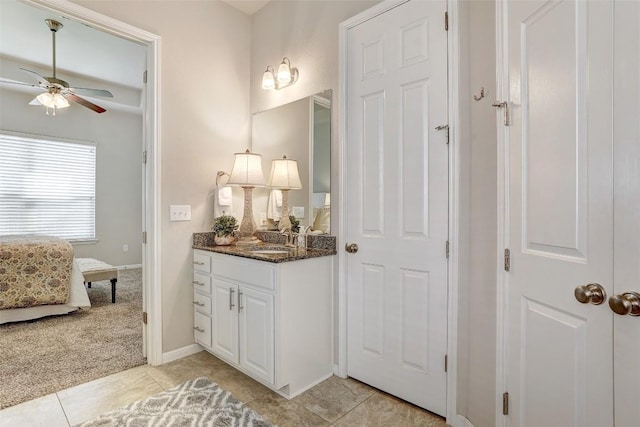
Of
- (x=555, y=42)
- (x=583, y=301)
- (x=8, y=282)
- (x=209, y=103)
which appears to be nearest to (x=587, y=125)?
(x=555, y=42)

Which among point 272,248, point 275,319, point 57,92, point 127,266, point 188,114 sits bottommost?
point 127,266

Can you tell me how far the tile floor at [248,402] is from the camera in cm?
178

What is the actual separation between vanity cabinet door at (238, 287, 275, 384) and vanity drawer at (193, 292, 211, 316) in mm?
439

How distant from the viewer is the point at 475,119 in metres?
1.66

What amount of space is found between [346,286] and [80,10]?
8.14 feet

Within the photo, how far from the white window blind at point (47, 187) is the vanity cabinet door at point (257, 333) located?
4852 millimetres

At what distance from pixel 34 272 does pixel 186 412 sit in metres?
2.60

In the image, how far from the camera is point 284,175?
2.66 meters

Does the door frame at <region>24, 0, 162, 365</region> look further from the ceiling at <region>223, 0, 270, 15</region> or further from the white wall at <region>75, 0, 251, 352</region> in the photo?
the ceiling at <region>223, 0, 270, 15</region>

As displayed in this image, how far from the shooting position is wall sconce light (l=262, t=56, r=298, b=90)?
2.59 m

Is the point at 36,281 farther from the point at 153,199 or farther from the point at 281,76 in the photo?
the point at 281,76

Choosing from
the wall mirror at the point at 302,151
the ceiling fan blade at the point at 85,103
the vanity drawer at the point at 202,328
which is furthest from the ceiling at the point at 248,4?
the vanity drawer at the point at 202,328

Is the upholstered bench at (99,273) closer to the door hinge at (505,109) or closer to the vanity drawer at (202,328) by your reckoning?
the vanity drawer at (202,328)

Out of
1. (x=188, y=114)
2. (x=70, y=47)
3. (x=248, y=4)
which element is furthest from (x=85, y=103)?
(x=248, y=4)
